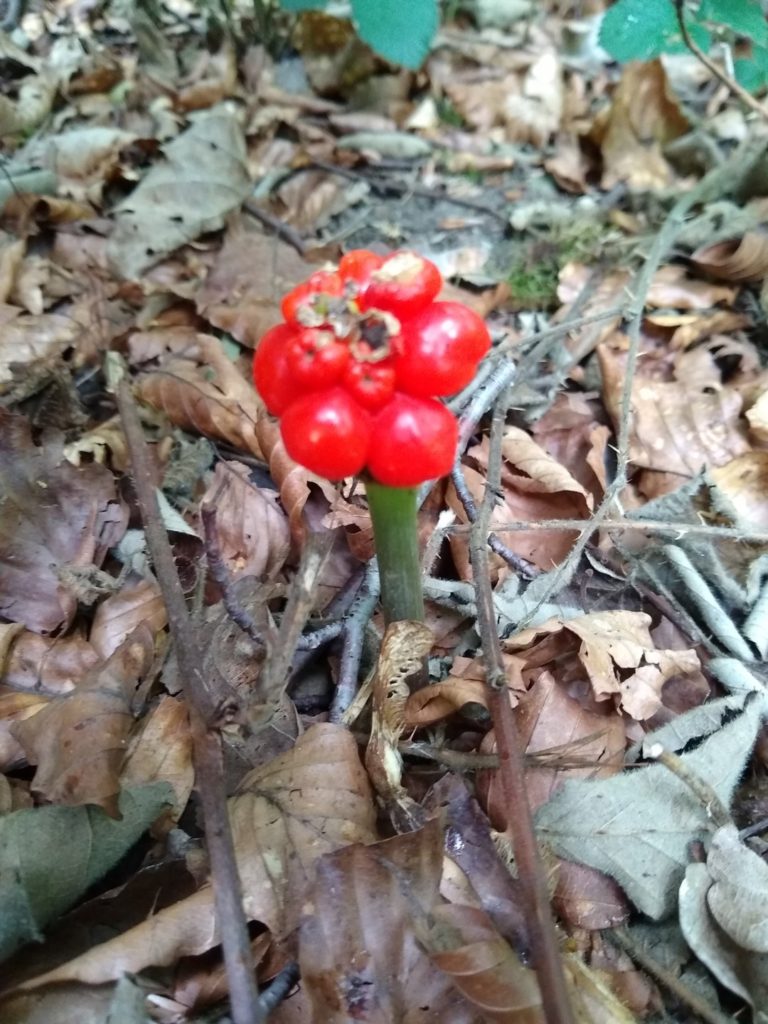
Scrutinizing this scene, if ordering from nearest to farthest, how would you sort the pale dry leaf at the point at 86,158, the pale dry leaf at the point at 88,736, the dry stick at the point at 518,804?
the dry stick at the point at 518,804 < the pale dry leaf at the point at 88,736 < the pale dry leaf at the point at 86,158

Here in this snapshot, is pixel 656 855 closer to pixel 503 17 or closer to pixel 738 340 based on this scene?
pixel 738 340

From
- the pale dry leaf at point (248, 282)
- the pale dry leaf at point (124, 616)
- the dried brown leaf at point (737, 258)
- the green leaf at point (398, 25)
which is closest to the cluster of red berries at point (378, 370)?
the pale dry leaf at point (124, 616)

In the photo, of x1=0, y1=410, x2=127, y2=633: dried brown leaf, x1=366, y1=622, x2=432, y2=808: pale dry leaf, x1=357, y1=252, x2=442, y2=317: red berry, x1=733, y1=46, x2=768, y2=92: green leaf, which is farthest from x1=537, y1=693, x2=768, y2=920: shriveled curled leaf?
x1=733, y1=46, x2=768, y2=92: green leaf

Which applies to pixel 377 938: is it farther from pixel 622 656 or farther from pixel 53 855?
pixel 622 656

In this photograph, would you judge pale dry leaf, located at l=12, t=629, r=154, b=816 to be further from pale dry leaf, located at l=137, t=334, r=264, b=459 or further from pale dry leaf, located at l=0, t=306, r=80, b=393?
pale dry leaf, located at l=0, t=306, r=80, b=393

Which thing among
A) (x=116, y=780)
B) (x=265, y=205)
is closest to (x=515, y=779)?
(x=116, y=780)

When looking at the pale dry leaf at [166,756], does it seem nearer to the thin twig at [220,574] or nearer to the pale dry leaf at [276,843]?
the pale dry leaf at [276,843]

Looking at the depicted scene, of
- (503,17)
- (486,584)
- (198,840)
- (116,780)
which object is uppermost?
(503,17)
